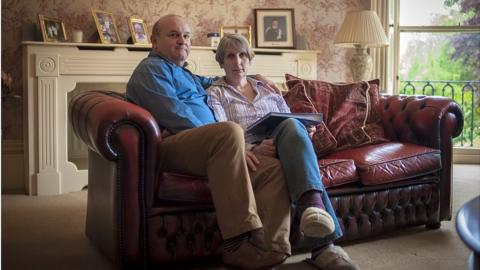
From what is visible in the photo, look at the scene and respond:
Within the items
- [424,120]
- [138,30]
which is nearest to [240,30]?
[138,30]

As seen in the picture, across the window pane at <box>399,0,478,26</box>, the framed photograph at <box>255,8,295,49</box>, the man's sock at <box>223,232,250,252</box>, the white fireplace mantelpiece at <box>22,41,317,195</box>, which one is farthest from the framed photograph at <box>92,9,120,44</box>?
the window pane at <box>399,0,478,26</box>

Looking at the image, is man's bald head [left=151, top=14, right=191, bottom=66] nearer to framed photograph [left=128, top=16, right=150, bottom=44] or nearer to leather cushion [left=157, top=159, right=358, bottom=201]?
leather cushion [left=157, top=159, right=358, bottom=201]

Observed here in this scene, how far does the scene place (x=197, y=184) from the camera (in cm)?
216

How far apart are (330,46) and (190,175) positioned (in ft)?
10.00

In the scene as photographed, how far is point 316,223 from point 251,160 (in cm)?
37

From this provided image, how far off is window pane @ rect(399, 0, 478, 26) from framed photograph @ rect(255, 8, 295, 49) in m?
1.14

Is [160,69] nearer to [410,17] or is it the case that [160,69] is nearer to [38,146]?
[38,146]

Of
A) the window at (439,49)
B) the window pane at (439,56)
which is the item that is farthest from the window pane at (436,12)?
the window pane at (439,56)

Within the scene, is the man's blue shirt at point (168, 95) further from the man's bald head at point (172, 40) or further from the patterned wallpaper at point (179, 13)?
the patterned wallpaper at point (179, 13)

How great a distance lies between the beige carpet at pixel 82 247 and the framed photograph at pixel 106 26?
4.27 ft

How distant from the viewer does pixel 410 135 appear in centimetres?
294

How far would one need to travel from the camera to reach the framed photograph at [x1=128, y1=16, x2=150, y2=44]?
4.09 metres

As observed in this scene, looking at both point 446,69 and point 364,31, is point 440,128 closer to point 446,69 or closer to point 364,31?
point 364,31

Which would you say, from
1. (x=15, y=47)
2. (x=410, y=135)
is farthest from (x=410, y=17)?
(x=15, y=47)
